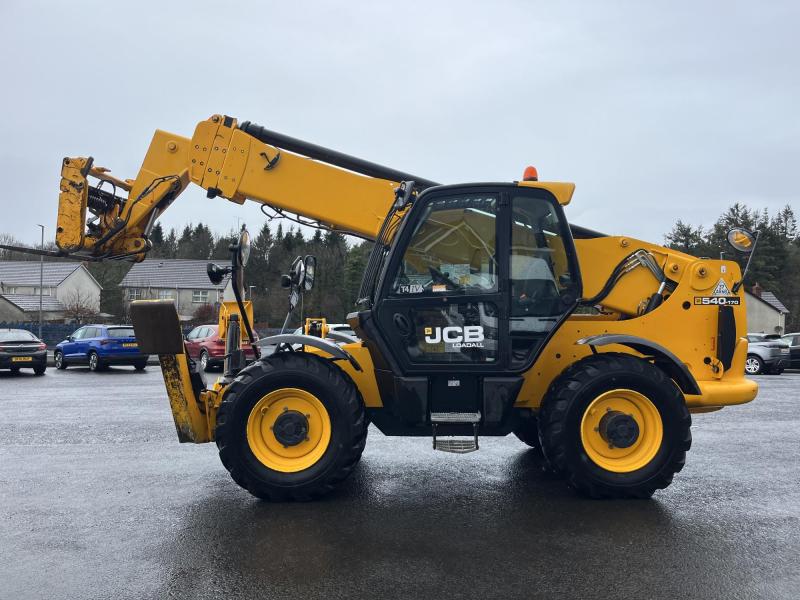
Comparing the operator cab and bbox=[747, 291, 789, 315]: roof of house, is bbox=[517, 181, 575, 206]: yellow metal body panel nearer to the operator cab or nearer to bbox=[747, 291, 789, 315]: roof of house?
the operator cab

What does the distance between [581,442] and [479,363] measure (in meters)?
1.08

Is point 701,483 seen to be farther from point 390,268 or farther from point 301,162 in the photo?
point 301,162

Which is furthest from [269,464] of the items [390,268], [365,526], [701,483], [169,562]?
[701,483]

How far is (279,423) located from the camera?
5.80 metres

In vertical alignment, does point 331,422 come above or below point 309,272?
below

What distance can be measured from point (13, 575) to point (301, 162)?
4.36m

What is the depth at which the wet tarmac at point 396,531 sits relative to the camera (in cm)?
396

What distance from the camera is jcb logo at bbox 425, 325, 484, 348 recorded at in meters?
5.82

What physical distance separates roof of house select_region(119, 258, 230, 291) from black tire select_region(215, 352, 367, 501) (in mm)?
74042

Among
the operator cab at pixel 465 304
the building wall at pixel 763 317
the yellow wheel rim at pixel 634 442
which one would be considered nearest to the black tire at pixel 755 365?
the yellow wheel rim at pixel 634 442

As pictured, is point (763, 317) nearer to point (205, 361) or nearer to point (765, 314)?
point (765, 314)

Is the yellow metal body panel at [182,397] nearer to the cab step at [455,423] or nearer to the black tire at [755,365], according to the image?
the cab step at [455,423]

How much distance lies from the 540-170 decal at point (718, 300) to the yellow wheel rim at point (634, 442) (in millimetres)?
1277

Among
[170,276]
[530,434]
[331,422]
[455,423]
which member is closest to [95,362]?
[530,434]
